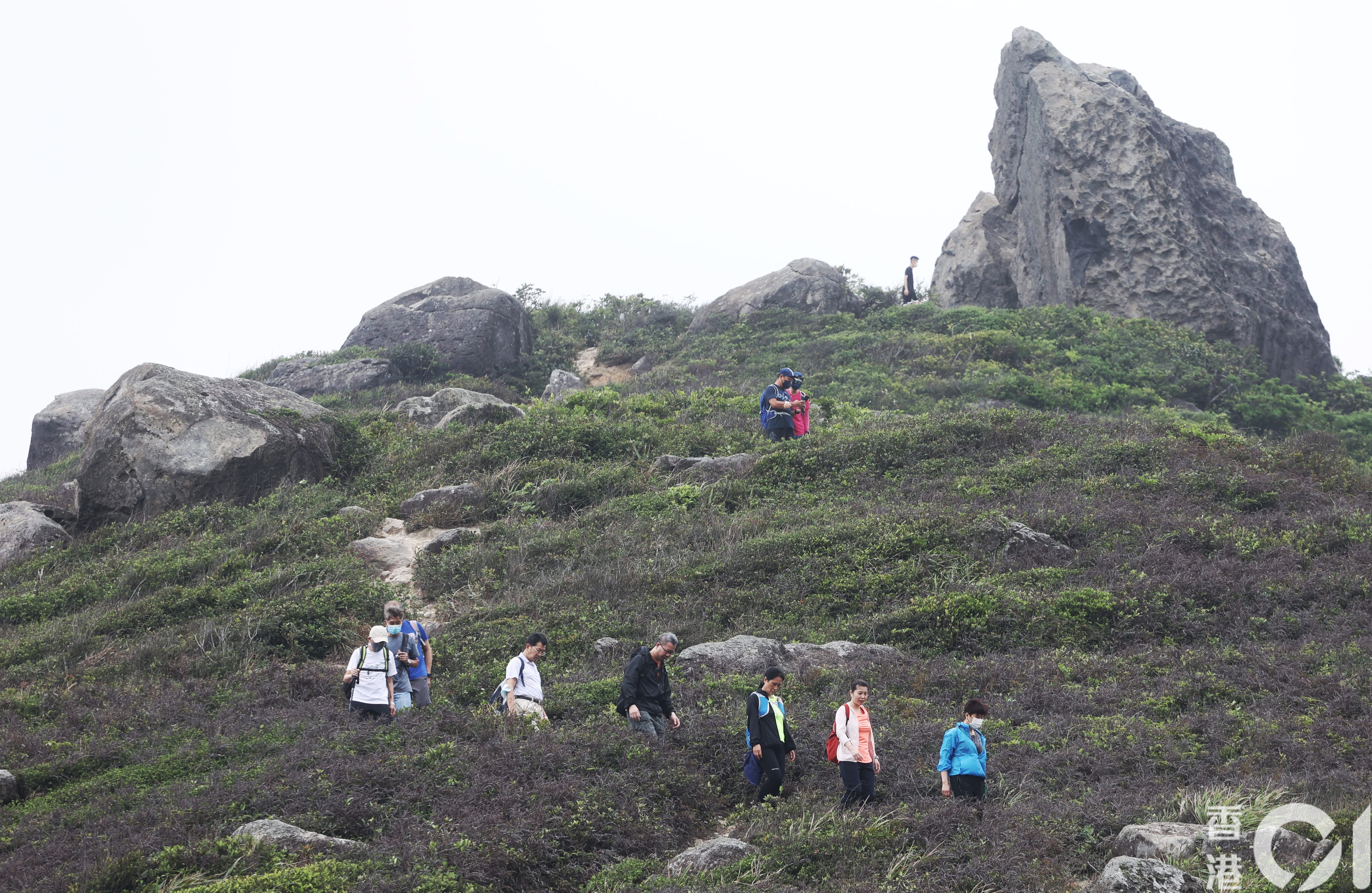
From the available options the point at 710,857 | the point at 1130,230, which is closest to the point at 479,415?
the point at 710,857

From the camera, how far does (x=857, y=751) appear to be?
24.4 feet

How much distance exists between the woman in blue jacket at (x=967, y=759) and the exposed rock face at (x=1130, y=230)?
84.9 ft

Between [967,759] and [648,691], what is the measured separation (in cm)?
268

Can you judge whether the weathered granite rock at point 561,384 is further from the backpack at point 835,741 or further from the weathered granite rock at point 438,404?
the backpack at point 835,741

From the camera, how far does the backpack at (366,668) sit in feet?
29.6

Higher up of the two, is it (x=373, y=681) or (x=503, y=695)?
(x=373, y=681)

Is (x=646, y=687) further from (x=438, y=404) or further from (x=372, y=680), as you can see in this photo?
(x=438, y=404)

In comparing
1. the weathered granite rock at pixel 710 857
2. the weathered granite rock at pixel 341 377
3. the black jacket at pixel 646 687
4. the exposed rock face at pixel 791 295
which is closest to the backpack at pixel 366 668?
the black jacket at pixel 646 687

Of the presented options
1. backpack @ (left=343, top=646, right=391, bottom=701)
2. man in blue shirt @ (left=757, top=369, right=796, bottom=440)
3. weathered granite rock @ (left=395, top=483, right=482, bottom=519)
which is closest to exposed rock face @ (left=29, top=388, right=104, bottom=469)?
weathered granite rock @ (left=395, top=483, right=482, bottom=519)

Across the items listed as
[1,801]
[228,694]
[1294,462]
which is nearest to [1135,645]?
[1294,462]

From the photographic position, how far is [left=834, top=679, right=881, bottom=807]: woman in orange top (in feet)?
24.5

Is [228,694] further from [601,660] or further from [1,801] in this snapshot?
[601,660]

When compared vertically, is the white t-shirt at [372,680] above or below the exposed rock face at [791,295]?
below

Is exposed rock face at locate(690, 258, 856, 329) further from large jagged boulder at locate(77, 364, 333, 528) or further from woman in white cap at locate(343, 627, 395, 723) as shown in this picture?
woman in white cap at locate(343, 627, 395, 723)
